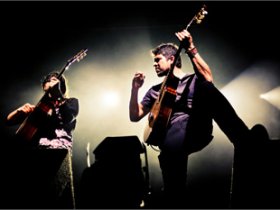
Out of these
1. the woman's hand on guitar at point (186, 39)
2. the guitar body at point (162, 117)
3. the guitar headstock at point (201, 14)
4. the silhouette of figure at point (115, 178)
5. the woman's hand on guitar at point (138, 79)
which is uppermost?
the guitar headstock at point (201, 14)

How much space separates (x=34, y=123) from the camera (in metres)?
3.70

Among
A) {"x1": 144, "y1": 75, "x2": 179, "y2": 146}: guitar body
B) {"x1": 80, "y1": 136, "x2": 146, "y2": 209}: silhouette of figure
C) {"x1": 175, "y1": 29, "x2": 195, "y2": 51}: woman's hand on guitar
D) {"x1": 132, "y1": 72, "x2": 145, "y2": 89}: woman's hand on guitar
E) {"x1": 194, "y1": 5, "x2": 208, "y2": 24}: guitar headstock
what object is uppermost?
{"x1": 194, "y1": 5, "x2": 208, "y2": 24}: guitar headstock

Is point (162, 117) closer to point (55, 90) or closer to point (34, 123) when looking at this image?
point (34, 123)

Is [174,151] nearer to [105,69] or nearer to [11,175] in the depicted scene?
[11,175]

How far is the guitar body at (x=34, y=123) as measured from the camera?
11.8 ft

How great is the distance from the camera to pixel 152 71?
18.3 feet

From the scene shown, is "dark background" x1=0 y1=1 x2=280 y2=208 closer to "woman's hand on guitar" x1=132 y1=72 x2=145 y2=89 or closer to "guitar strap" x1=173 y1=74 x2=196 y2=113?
"woman's hand on guitar" x1=132 y1=72 x2=145 y2=89

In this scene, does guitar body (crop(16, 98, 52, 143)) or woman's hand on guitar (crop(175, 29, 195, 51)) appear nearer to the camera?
woman's hand on guitar (crop(175, 29, 195, 51))

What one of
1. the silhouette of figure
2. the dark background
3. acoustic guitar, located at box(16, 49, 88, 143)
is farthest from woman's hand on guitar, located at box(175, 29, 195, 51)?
acoustic guitar, located at box(16, 49, 88, 143)

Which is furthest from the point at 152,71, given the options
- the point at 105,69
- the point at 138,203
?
the point at 138,203

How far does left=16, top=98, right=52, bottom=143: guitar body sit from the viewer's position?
3594 millimetres

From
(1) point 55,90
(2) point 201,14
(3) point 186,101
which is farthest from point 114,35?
(3) point 186,101

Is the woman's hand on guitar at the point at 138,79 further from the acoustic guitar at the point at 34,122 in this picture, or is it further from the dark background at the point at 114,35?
the dark background at the point at 114,35

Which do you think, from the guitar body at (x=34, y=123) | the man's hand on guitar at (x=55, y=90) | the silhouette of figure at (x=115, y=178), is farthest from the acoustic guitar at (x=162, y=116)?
the man's hand on guitar at (x=55, y=90)
